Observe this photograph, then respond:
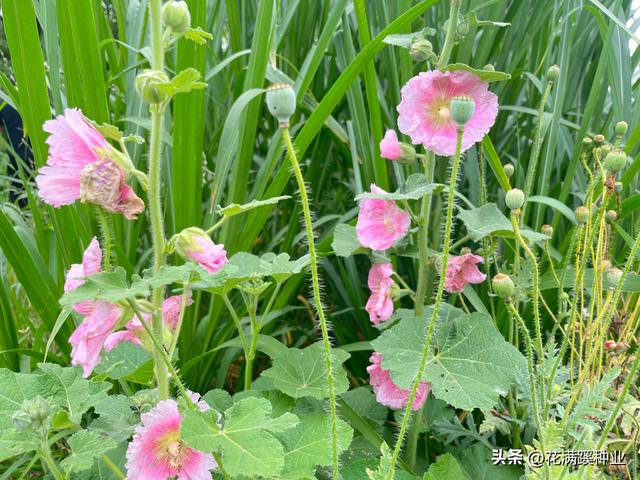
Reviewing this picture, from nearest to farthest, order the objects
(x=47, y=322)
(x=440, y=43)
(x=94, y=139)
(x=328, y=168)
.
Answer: (x=94, y=139) < (x=47, y=322) < (x=440, y=43) < (x=328, y=168)

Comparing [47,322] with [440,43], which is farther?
[440,43]

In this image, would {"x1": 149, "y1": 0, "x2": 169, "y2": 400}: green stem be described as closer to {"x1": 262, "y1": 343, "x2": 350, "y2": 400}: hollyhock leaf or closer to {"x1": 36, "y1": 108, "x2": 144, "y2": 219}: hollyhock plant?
{"x1": 36, "y1": 108, "x2": 144, "y2": 219}: hollyhock plant

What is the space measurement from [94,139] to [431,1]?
24.9 inches

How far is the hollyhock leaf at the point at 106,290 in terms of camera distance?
0.50m

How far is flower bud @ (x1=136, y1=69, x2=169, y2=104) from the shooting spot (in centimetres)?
54

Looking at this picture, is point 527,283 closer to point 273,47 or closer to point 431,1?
point 431,1

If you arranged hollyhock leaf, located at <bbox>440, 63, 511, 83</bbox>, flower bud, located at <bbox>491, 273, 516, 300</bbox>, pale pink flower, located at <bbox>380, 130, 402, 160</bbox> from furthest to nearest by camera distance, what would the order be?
pale pink flower, located at <bbox>380, 130, 402, 160</bbox> → hollyhock leaf, located at <bbox>440, 63, 511, 83</bbox> → flower bud, located at <bbox>491, 273, 516, 300</bbox>

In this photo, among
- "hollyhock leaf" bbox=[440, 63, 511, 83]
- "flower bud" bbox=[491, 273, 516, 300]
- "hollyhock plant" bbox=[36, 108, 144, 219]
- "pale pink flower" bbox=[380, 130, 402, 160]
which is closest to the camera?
"hollyhock plant" bbox=[36, 108, 144, 219]

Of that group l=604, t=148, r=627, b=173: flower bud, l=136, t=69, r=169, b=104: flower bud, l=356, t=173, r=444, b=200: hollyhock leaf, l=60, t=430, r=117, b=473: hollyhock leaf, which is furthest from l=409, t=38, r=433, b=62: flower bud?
l=60, t=430, r=117, b=473: hollyhock leaf

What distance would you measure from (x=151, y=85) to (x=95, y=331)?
250 millimetres

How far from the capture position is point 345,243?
92cm

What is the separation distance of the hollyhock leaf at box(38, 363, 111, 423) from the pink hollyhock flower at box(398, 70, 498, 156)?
20.8 inches

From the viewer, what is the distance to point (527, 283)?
35.4 inches

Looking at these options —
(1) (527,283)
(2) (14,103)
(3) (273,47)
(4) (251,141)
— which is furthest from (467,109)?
(2) (14,103)
